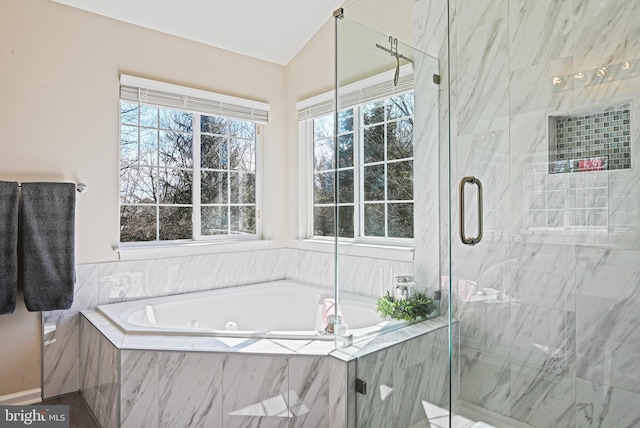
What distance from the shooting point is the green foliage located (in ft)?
7.11

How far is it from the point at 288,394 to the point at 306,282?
64.1 inches

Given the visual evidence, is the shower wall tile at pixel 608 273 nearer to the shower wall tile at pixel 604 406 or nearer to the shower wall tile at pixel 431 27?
the shower wall tile at pixel 604 406

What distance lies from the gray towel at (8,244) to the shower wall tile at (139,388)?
0.98 meters

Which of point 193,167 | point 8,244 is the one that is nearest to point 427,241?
point 193,167

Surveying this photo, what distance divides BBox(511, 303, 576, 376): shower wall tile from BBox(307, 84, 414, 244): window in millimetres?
718

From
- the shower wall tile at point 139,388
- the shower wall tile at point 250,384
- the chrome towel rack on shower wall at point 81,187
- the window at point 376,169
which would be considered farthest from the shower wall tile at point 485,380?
the chrome towel rack on shower wall at point 81,187

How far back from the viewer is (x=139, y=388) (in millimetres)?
1997

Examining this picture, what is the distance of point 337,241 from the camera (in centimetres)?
225

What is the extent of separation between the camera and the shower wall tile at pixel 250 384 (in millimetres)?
1995

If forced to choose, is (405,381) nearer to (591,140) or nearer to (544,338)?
(544,338)

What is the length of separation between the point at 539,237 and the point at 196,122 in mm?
2634

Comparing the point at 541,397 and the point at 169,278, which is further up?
the point at 169,278

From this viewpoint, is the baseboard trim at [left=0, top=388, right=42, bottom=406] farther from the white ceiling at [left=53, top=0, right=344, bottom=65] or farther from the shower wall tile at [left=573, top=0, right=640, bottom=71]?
the shower wall tile at [left=573, top=0, right=640, bottom=71]

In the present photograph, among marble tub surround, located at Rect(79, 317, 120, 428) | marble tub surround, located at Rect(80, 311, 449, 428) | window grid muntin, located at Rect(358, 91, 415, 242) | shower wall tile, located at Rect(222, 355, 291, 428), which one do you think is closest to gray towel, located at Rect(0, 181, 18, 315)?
marble tub surround, located at Rect(79, 317, 120, 428)
